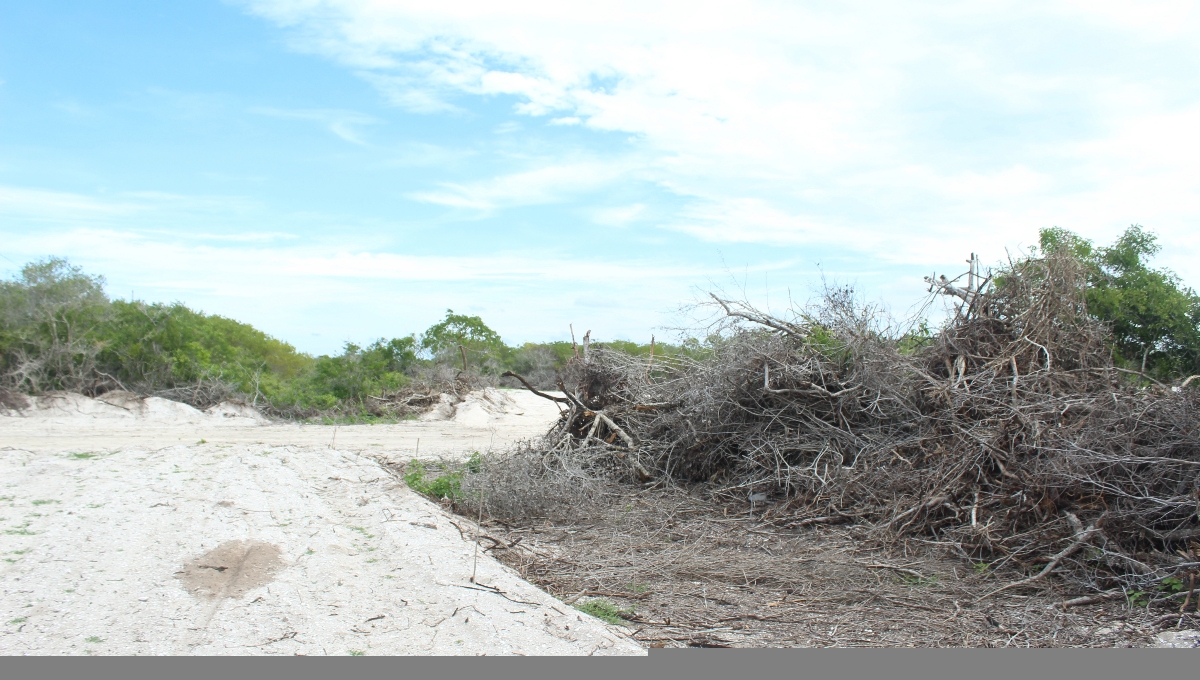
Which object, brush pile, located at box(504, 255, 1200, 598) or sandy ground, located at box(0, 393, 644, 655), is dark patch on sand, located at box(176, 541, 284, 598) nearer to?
sandy ground, located at box(0, 393, 644, 655)

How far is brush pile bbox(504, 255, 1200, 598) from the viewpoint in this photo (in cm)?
600

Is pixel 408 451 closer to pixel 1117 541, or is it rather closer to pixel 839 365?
pixel 839 365

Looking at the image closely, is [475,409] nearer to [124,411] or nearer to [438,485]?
[124,411]

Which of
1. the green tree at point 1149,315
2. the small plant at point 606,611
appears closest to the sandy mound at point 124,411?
the small plant at point 606,611

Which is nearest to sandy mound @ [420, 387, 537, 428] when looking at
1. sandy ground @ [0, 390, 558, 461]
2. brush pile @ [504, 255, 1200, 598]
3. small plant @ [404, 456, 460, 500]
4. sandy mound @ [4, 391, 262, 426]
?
sandy ground @ [0, 390, 558, 461]

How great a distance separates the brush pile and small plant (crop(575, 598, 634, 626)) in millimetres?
2750

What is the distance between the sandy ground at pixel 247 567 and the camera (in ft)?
16.3

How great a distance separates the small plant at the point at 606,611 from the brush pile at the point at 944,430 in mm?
2750

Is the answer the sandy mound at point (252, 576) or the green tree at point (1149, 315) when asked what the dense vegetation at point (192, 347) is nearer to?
the green tree at point (1149, 315)

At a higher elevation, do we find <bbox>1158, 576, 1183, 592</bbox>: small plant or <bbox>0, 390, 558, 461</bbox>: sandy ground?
<bbox>1158, 576, 1183, 592</bbox>: small plant

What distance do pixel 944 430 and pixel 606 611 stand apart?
4.27 m

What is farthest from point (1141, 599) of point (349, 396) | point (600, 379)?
point (349, 396)

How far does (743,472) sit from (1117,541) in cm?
411

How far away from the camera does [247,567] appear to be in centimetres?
627
